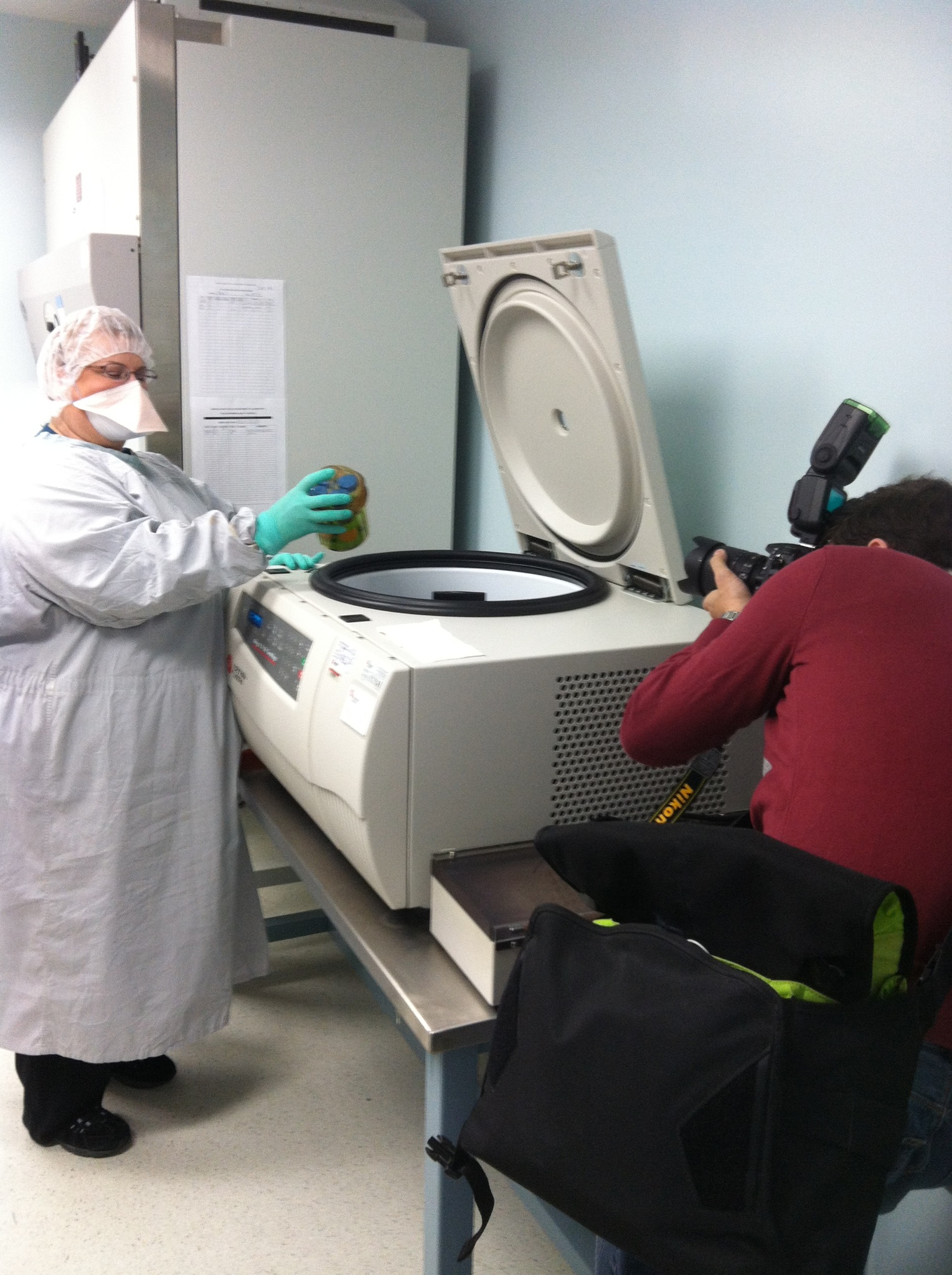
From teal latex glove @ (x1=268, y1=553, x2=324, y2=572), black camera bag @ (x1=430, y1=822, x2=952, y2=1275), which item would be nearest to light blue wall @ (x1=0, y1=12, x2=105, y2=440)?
teal latex glove @ (x1=268, y1=553, x2=324, y2=572)

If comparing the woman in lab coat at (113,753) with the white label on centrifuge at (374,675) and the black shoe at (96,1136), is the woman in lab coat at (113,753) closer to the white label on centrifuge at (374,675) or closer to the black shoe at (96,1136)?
the black shoe at (96,1136)

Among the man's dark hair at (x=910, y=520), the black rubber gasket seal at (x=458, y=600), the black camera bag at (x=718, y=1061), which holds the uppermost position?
the man's dark hair at (x=910, y=520)

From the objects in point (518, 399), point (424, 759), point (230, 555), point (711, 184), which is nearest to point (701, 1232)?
point (424, 759)

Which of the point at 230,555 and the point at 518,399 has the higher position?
the point at 518,399

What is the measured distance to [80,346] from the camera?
5.97 ft

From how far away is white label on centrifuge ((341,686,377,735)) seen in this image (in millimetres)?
1246

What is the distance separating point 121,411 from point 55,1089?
1.31 meters

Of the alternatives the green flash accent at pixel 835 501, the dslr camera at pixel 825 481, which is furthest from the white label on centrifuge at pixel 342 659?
the green flash accent at pixel 835 501

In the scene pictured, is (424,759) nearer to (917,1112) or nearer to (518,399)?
(917,1112)

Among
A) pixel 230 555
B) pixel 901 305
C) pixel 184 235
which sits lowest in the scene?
pixel 230 555

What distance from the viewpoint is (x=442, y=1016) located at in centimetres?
121

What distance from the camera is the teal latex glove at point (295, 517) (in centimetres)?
175

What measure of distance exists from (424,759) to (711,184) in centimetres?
116

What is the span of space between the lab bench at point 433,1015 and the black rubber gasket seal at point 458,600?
0.41 m
